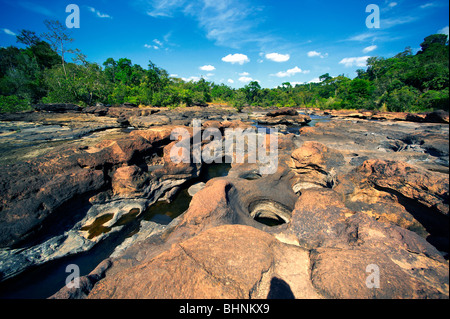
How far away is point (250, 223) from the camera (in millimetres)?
4156

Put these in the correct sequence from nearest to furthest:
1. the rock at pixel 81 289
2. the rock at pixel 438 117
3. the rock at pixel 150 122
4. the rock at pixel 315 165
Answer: the rock at pixel 438 117 → the rock at pixel 81 289 → the rock at pixel 315 165 → the rock at pixel 150 122

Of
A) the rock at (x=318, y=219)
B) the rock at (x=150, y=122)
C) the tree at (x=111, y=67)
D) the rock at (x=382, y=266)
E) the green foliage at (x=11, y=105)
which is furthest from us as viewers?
the tree at (x=111, y=67)

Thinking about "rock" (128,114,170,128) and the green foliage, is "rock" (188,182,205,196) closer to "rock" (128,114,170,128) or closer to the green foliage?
"rock" (128,114,170,128)

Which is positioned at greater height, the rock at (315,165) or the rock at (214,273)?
the rock at (315,165)

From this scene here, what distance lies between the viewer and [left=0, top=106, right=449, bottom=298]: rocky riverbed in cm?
207

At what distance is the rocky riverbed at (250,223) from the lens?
6.81ft

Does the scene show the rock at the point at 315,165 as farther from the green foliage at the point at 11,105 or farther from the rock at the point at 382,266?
the green foliage at the point at 11,105

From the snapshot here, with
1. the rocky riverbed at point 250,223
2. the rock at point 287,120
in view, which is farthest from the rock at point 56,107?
the rock at point 287,120

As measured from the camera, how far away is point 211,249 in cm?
244

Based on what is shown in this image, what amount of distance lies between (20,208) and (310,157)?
7.95m

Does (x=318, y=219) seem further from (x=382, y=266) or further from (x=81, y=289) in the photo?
(x=81, y=289)

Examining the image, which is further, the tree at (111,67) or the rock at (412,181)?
the tree at (111,67)

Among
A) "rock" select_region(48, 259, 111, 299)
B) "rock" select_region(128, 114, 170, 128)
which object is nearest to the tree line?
"rock" select_region(48, 259, 111, 299)

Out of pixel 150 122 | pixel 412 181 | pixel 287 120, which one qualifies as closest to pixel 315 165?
pixel 412 181
